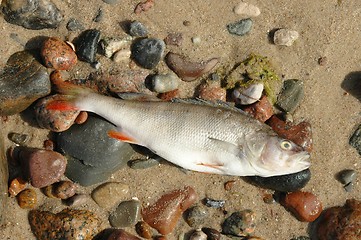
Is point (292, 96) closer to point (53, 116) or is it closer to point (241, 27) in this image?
point (241, 27)

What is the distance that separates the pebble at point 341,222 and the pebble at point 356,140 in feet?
2.64

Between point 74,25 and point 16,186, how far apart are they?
2.49m

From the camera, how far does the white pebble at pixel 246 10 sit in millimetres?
7086

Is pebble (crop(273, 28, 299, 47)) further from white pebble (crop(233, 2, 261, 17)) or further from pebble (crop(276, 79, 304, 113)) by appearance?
pebble (crop(276, 79, 304, 113))

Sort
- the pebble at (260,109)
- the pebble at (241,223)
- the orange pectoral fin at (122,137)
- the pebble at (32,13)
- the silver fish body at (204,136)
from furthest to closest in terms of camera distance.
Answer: the pebble at (241,223), the pebble at (260,109), the pebble at (32,13), the orange pectoral fin at (122,137), the silver fish body at (204,136)

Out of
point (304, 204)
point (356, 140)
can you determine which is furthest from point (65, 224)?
point (356, 140)

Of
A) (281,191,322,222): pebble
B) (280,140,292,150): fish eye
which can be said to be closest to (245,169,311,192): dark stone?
(281,191,322,222): pebble

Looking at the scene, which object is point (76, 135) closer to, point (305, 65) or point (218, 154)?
point (218, 154)

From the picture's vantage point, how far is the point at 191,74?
7016 millimetres

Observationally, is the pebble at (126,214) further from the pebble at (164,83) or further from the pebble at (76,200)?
the pebble at (164,83)

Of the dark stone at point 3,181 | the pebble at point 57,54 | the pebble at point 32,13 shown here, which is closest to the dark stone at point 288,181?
the pebble at point 57,54

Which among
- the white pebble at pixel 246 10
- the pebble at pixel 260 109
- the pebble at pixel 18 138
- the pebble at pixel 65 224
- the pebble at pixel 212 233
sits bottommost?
the pebble at pixel 65 224

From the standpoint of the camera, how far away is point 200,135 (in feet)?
20.9

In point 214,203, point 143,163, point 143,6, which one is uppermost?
point 143,6
